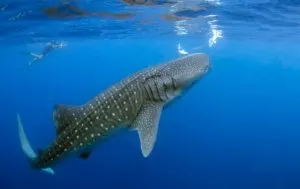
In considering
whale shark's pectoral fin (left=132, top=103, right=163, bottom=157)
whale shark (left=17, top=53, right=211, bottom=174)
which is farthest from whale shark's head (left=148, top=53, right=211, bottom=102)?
whale shark's pectoral fin (left=132, top=103, right=163, bottom=157)

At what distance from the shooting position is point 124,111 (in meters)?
5.13

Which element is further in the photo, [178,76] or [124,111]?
[178,76]

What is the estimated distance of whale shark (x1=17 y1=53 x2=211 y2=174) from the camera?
503cm

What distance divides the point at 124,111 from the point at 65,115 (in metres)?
0.80

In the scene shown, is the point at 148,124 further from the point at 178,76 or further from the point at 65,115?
the point at 65,115

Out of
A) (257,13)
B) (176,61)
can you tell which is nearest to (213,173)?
(257,13)

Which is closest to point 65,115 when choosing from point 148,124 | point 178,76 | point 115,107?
point 115,107

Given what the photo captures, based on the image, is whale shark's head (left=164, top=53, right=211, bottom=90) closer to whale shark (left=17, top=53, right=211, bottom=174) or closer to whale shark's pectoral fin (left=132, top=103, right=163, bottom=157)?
whale shark (left=17, top=53, right=211, bottom=174)

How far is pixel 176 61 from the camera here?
5.53m

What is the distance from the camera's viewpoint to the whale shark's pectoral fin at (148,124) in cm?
488

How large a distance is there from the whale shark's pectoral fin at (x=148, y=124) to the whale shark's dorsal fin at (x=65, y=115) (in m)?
0.82

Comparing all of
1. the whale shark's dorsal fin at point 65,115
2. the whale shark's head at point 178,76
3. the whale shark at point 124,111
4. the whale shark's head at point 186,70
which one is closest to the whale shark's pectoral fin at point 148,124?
the whale shark at point 124,111

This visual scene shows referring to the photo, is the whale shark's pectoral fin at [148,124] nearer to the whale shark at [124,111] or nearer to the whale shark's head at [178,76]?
the whale shark at [124,111]

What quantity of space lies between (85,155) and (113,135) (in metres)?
0.52
